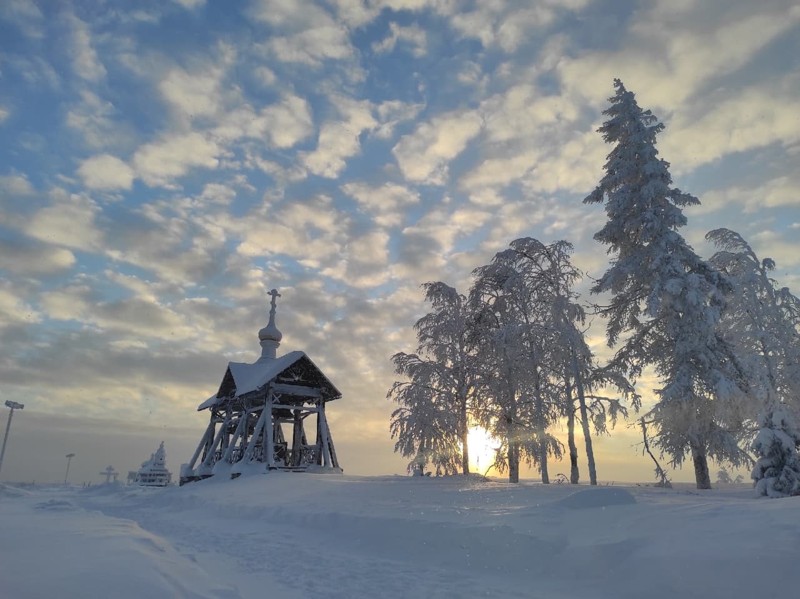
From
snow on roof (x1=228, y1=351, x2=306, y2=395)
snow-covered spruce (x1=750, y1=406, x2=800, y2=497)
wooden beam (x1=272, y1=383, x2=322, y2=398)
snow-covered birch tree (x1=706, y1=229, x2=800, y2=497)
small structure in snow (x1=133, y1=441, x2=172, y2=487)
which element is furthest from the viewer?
small structure in snow (x1=133, y1=441, x2=172, y2=487)

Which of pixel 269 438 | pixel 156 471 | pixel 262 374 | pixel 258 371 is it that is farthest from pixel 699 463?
pixel 156 471

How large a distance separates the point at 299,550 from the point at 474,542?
3452mm

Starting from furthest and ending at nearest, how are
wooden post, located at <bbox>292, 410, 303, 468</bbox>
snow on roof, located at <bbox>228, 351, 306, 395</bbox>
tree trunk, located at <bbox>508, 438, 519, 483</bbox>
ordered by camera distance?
1. wooden post, located at <bbox>292, 410, 303, 468</bbox>
2. snow on roof, located at <bbox>228, 351, 306, 395</bbox>
3. tree trunk, located at <bbox>508, 438, 519, 483</bbox>

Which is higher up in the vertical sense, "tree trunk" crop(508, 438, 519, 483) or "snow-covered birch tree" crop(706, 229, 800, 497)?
"snow-covered birch tree" crop(706, 229, 800, 497)

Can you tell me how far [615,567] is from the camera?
662 centimetres

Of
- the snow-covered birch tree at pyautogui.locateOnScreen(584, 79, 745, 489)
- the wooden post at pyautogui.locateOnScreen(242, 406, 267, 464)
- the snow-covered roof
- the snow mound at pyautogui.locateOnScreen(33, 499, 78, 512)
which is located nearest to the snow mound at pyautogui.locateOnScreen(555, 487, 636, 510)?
the snow-covered birch tree at pyautogui.locateOnScreen(584, 79, 745, 489)

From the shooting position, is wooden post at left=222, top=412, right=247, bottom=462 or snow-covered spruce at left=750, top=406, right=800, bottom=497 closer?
snow-covered spruce at left=750, top=406, right=800, bottom=497

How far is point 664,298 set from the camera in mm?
16453

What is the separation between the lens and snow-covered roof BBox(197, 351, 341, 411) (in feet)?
85.1

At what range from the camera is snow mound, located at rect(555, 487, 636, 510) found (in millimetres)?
9328

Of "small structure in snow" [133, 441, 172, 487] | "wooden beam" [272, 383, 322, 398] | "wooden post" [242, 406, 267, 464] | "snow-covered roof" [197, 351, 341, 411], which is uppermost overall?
"snow-covered roof" [197, 351, 341, 411]

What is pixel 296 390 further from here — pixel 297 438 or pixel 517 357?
pixel 517 357

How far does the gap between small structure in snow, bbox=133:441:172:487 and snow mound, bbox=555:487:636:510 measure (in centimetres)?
4069

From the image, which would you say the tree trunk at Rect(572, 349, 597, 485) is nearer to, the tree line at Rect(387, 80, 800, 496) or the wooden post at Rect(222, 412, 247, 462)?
the tree line at Rect(387, 80, 800, 496)
